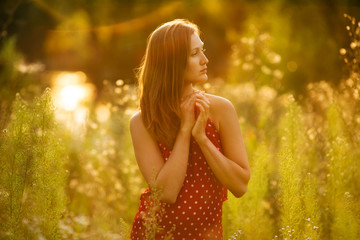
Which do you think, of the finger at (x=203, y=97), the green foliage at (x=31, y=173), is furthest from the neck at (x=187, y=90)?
the green foliage at (x=31, y=173)

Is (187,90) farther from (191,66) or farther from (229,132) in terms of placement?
(229,132)

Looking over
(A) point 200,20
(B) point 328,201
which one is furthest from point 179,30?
(A) point 200,20

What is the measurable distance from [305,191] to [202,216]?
0.73 meters

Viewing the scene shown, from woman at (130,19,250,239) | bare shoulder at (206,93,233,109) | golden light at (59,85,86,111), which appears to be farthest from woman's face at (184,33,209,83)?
golden light at (59,85,86,111)

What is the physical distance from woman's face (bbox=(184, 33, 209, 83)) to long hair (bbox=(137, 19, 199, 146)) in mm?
24

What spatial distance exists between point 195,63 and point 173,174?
0.57 meters

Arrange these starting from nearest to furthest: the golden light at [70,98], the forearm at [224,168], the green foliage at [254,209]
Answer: the forearm at [224,168] → the green foliage at [254,209] → the golden light at [70,98]

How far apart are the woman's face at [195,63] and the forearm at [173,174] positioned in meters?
0.35

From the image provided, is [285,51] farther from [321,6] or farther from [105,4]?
[105,4]

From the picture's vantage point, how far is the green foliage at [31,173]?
2.32 m

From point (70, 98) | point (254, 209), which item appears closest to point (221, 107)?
point (254, 209)

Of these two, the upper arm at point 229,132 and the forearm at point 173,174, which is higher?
the upper arm at point 229,132

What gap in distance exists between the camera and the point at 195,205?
2010 millimetres

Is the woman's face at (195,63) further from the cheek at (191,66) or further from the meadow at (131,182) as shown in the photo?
the meadow at (131,182)
